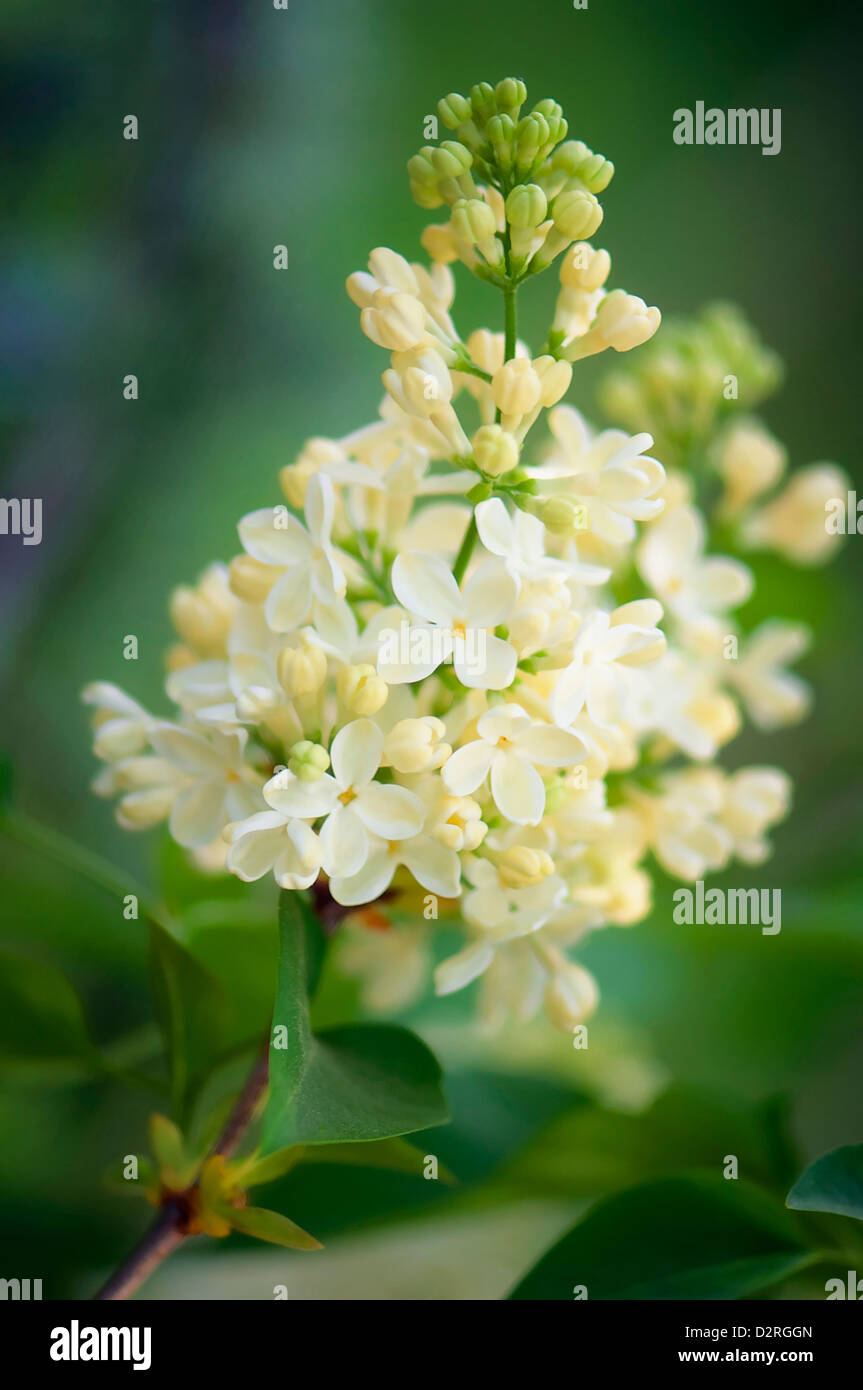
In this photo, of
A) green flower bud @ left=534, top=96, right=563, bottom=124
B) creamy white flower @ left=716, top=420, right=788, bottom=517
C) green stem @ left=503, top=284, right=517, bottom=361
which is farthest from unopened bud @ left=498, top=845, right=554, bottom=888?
creamy white flower @ left=716, top=420, right=788, bottom=517

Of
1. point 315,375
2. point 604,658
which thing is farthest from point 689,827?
point 315,375

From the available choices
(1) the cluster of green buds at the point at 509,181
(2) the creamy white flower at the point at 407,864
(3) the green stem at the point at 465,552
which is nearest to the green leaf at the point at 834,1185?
(2) the creamy white flower at the point at 407,864

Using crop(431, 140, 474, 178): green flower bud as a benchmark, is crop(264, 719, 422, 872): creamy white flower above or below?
below

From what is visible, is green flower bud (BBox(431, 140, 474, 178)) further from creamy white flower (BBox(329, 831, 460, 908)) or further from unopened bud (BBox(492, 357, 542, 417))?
creamy white flower (BBox(329, 831, 460, 908))

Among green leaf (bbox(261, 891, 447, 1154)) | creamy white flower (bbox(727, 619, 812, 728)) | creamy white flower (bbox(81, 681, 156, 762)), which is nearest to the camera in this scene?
green leaf (bbox(261, 891, 447, 1154))
